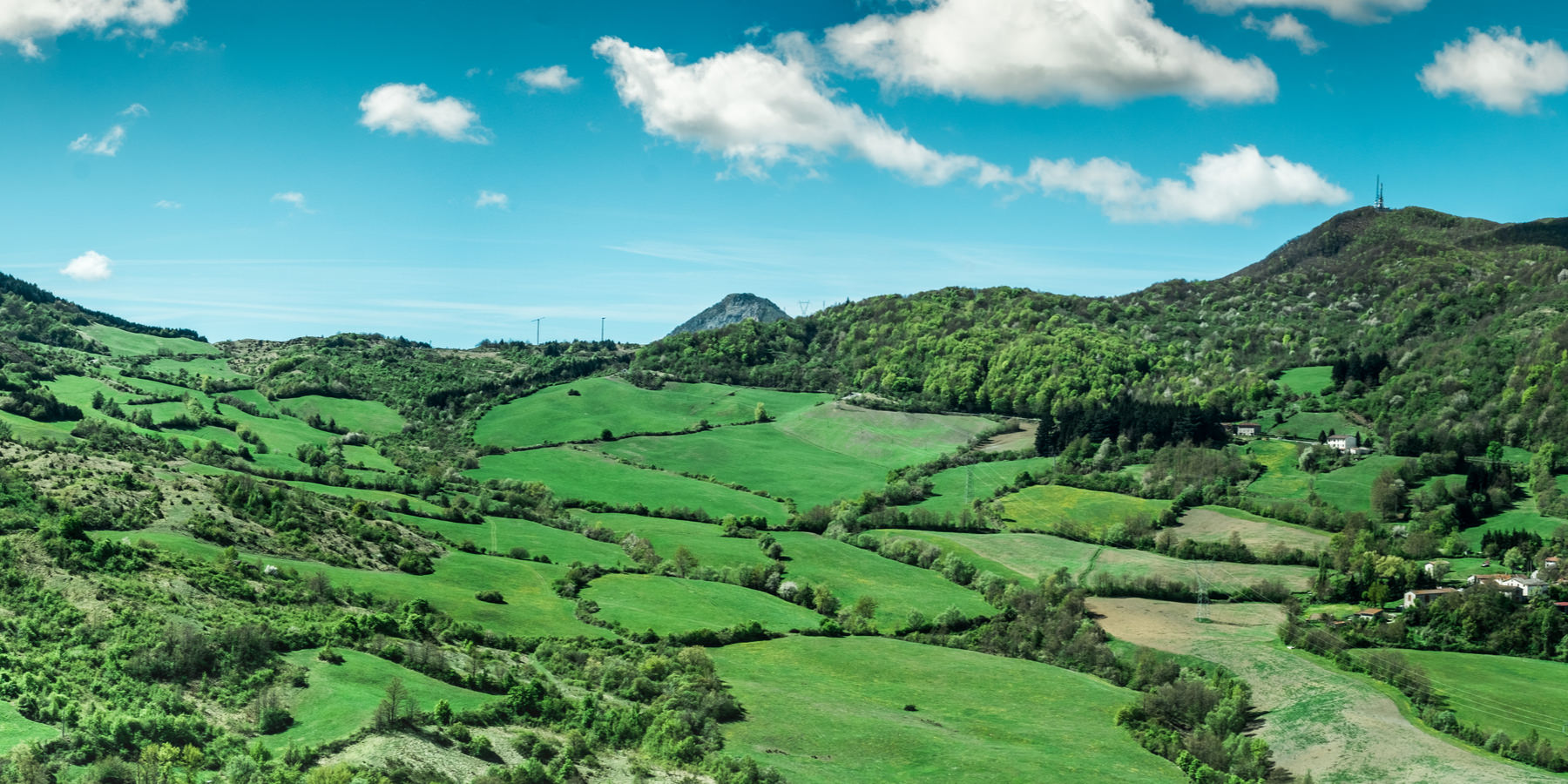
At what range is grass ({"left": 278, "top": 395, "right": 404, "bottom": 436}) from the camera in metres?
181

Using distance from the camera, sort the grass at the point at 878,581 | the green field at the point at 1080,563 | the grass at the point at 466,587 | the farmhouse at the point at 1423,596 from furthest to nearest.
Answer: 1. the green field at the point at 1080,563
2. the grass at the point at 878,581
3. the farmhouse at the point at 1423,596
4. the grass at the point at 466,587

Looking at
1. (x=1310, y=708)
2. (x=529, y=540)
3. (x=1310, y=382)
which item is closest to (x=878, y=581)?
(x=529, y=540)

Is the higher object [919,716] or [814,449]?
[814,449]

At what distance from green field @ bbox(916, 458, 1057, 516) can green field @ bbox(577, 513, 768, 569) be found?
3057 centimetres

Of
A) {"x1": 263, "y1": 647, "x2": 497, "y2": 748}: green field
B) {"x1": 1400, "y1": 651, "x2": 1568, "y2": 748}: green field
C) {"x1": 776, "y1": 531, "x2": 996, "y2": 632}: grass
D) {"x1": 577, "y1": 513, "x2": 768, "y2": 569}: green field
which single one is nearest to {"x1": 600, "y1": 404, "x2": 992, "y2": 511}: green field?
{"x1": 577, "y1": 513, "x2": 768, "y2": 569}: green field

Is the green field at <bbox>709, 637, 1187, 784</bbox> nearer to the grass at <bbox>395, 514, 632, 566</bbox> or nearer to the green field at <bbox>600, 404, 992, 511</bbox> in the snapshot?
the grass at <bbox>395, 514, 632, 566</bbox>

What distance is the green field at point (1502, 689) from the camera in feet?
236

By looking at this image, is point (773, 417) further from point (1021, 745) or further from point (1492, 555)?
point (1021, 745)

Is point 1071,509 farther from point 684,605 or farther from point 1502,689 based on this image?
point 684,605

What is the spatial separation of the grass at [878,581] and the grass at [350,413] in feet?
295

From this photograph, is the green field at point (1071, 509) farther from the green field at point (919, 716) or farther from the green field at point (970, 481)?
the green field at point (919, 716)

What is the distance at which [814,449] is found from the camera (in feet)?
583

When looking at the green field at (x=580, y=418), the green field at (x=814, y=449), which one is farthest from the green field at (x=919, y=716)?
the green field at (x=580, y=418)

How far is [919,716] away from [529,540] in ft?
152
